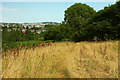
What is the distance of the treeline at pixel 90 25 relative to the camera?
1191 cm

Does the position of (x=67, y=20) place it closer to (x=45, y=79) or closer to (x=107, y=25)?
(x=107, y=25)

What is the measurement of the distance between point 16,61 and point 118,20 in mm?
11097

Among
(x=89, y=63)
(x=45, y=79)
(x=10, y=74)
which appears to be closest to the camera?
(x=10, y=74)

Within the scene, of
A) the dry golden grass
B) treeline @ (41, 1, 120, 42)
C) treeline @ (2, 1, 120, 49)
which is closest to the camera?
the dry golden grass

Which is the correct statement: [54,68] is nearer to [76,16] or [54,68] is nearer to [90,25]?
[90,25]

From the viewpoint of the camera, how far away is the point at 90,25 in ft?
45.0

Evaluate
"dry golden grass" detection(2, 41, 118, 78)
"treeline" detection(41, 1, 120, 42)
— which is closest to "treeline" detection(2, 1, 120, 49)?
"treeline" detection(41, 1, 120, 42)

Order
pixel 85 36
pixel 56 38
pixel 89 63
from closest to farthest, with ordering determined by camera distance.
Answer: pixel 89 63, pixel 85 36, pixel 56 38

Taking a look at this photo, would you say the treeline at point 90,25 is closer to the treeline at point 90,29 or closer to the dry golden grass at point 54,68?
the treeline at point 90,29

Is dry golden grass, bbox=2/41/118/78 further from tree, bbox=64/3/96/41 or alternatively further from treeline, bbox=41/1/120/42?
tree, bbox=64/3/96/41

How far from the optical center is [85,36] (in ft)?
49.2

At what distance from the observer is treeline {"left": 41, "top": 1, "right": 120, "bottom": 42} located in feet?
39.1

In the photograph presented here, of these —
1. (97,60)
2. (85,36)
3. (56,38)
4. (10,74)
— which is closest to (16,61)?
(10,74)

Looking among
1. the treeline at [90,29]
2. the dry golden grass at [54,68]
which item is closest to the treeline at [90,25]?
the treeline at [90,29]
